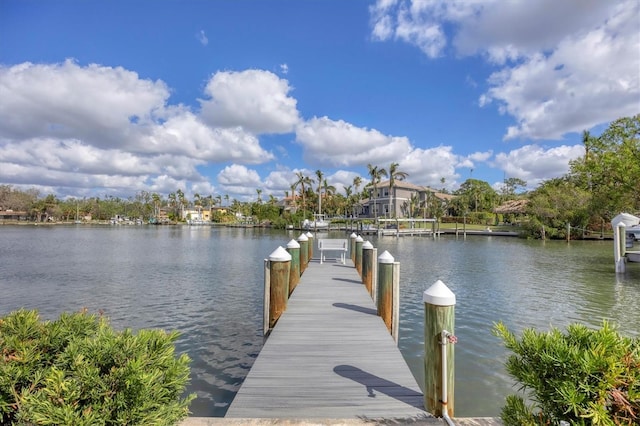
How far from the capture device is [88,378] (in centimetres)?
232

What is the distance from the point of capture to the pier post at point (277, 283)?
7.17m

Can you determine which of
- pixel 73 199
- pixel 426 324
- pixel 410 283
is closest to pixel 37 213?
pixel 73 199

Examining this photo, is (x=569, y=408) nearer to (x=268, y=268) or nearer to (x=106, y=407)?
(x=106, y=407)

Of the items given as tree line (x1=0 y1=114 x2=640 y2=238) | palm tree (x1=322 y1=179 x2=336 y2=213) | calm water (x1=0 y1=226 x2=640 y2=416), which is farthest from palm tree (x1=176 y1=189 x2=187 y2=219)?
calm water (x1=0 y1=226 x2=640 y2=416)

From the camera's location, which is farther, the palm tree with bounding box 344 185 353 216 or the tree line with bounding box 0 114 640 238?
the palm tree with bounding box 344 185 353 216

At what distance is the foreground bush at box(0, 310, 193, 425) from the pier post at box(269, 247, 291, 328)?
171 inches

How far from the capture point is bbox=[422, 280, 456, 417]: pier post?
3.50 meters

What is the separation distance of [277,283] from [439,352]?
14.0 feet

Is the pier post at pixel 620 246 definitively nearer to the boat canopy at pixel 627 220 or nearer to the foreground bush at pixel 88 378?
the boat canopy at pixel 627 220

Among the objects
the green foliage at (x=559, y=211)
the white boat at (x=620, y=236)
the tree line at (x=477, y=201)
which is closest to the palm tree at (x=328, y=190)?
the tree line at (x=477, y=201)

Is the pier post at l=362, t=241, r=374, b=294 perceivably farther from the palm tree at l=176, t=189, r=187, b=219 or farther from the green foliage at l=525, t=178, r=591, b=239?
the palm tree at l=176, t=189, r=187, b=219

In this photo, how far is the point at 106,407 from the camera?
2.32 meters

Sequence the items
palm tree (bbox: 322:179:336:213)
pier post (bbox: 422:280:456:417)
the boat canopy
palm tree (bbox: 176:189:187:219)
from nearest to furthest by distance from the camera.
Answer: pier post (bbox: 422:280:456:417), the boat canopy, palm tree (bbox: 322:179:336:213), palm tree (bbox: 176:189:187:219)

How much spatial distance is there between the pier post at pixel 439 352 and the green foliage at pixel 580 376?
1.13 meters
